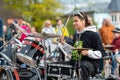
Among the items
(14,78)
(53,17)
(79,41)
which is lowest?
(14,78)

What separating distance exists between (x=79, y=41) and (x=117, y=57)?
3230mm

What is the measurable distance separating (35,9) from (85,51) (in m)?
48.6

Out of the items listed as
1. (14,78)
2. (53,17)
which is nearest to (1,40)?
(14,78)

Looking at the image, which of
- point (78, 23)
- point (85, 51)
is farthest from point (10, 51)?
point (85, 51)

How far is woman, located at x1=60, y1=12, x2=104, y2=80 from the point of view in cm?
797

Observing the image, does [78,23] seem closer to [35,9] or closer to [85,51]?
[85,51]

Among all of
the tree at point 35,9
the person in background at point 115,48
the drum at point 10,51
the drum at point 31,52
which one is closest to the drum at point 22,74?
the drum at point 31,52

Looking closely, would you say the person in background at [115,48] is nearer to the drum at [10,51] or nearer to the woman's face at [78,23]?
the drum at [10,51]

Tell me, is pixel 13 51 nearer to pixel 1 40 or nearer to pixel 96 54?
pixel 1 40

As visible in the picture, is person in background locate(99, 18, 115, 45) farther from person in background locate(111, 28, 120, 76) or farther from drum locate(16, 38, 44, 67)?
drum locate(16, 38, 44, 67)

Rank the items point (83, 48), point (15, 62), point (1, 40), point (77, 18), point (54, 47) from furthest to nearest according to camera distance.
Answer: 1. point (54, 47)
2. point (1, 40)
3. point (15, 62)
4. point (77, 18)
5. point (83, 48)

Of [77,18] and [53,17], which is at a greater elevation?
[53,17]

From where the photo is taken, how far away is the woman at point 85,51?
7973 millimetres

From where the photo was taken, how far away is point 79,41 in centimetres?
829
